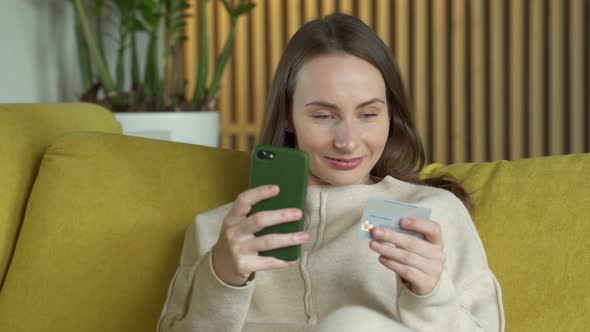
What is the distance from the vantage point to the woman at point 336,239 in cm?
106

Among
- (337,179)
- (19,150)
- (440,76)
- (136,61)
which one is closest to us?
(337,179)

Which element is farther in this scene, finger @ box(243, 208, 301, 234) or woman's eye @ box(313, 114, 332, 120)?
woman's eye @ box(313, 114, 332, 120)

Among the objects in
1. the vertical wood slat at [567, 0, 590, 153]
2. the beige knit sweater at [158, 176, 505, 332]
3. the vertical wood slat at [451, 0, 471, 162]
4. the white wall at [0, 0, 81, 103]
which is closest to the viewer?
the beige knit sweater at [158, 176, 505, 332]

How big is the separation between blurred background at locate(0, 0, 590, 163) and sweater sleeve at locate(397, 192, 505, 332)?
2.75 m

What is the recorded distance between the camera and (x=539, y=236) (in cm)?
126

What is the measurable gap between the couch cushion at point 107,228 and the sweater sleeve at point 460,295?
399 mm

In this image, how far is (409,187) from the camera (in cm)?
132

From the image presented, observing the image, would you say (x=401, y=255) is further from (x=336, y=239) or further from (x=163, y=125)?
(x=163, y=125)

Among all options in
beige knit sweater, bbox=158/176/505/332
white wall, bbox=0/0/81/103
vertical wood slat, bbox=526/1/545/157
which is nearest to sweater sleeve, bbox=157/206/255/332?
beige knit sweater, bbox=158/176/505/332

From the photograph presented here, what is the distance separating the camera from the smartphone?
1058 mm

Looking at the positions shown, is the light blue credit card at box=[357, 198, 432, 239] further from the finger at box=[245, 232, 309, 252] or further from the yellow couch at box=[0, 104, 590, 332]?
the yellow couch at box=[0, 104, 590, 332]

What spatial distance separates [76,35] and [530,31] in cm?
216

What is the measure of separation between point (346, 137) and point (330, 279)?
0.73 feet

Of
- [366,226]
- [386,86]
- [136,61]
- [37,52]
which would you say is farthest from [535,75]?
[366,226]
